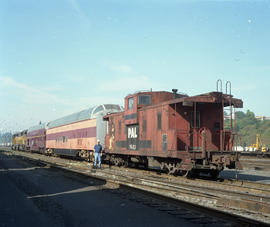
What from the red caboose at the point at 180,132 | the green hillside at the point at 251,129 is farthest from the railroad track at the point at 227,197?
the green hillside at the point at 251,129

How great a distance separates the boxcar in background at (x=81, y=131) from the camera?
22028 millimetres

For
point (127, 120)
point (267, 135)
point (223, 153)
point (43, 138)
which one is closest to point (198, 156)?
point (223, 153)

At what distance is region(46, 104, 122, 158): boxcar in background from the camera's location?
22028mm

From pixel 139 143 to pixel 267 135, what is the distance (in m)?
118

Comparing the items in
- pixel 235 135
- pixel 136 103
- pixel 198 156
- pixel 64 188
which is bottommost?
pixel 64 188

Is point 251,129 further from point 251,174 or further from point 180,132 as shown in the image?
point 180,132

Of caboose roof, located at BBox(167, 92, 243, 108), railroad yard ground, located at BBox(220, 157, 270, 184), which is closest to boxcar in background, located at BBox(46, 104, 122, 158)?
railroad yard ground, located at BBox(220, 157, 270, 184)

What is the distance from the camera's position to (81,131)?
25.0 meters

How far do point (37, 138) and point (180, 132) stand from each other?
107ft

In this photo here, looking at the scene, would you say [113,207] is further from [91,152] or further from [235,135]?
[91,152]

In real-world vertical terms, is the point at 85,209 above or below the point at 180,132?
below

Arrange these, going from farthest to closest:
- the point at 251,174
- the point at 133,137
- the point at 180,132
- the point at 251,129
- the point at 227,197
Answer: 1. the point at 251,129
2. the point at 251,174
3. the point at 133,137
4. the point at 180,132
5. the point at 227,197

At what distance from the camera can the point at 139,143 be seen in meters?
15.6

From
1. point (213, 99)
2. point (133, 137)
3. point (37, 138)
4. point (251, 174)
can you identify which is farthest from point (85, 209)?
point (37, 138)
